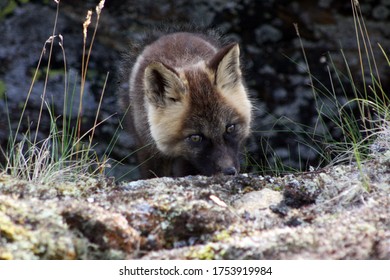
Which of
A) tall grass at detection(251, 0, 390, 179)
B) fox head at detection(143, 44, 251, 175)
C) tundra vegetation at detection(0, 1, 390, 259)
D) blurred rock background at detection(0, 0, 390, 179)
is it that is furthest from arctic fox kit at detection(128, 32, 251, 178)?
blurred rock background at detection(0, 0, 390, 179)

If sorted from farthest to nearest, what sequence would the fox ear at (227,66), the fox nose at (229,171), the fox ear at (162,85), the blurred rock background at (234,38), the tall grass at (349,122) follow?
the blurred rock background at (234,38), the fox ear at (227,66), the fox ear at (162,85), the fox nose at (229,171), the tall grass at (349,122)

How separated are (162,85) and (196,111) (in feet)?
1.30

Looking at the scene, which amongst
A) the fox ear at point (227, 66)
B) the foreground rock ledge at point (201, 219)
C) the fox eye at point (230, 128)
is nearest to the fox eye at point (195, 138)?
the fox eye at point (230, 128)

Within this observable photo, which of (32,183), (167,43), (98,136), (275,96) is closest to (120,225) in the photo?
(32,183)

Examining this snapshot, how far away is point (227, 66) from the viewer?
5.46 metres

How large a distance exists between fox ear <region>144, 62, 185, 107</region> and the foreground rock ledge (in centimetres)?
119

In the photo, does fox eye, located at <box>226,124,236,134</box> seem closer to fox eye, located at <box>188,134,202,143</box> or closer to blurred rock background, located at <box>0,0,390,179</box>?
fox eye, located at <box>188,134,202,143</box>

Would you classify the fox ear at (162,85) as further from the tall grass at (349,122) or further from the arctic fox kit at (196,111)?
the tall grass at (349,122)

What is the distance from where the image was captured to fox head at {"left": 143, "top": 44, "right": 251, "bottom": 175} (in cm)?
523

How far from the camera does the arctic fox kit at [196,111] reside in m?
5.23

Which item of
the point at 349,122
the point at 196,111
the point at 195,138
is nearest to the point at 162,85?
the point at 196,111

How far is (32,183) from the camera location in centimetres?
410

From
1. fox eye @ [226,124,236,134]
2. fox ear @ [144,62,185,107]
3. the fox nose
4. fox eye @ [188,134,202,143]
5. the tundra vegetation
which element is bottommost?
the fox nose

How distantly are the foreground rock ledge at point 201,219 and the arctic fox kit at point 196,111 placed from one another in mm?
939
